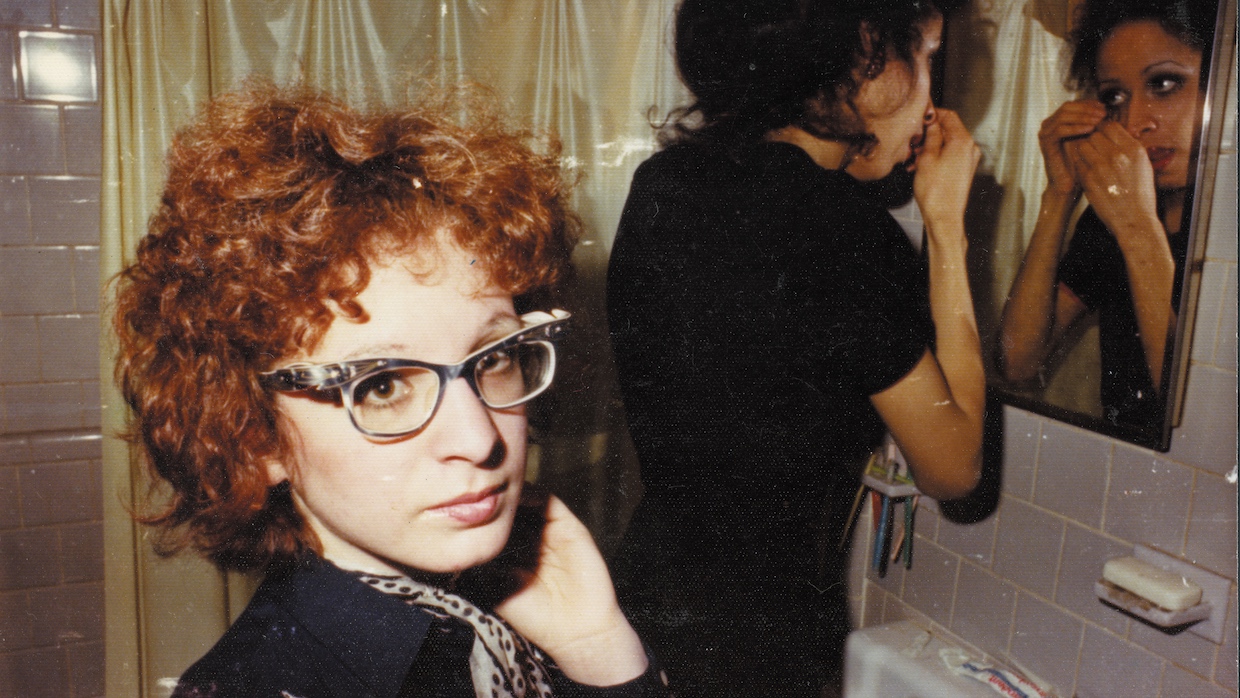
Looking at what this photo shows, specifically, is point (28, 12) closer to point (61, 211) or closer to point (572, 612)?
point (61, 211)

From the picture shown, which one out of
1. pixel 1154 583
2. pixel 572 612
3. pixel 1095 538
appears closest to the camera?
pixel 572 612

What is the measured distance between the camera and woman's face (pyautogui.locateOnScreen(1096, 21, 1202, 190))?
2.84 feet

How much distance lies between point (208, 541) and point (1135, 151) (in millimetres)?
1174

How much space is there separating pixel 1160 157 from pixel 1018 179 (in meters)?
0.18

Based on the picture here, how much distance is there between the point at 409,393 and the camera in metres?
0.65

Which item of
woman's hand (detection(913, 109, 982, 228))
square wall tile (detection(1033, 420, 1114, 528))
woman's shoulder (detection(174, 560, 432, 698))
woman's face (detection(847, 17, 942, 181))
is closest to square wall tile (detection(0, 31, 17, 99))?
woman's shoulder (detection(174, 560, 432, 698))

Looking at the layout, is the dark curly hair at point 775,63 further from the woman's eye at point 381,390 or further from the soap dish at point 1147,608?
the soap dish at point 1147,608

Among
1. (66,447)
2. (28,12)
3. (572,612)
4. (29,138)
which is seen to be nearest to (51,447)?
(66,447)

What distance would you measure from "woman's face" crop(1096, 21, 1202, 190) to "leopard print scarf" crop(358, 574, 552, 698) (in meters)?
0.94

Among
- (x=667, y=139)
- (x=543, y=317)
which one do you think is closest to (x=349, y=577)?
(x=543, y=317)

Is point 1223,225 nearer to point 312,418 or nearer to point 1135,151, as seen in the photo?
point 1135,151

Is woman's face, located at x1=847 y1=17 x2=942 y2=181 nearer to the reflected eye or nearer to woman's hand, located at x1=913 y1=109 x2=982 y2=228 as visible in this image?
woman's hand, located at x1=913 y1=109 x2=982 y2=228

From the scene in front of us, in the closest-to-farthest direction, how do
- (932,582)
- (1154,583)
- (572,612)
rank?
(572,612)
(1154,583)
(932,582)

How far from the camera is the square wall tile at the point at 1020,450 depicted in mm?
1101
